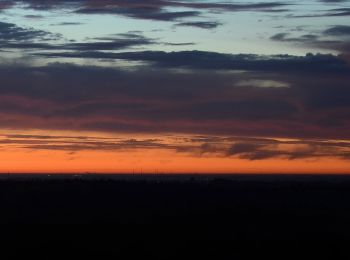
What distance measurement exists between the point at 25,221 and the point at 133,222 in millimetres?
5190

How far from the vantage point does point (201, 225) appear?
140 ft

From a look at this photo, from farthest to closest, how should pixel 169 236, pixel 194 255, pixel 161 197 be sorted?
1. pixel 161 197
2. pixel 169 236
3. pixel 194 255

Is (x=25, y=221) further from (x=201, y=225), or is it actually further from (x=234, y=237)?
(x=234, y=237)

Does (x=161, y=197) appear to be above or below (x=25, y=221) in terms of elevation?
below

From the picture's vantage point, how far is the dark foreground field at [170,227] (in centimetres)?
3244

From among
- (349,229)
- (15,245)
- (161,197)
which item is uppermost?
(15,245)

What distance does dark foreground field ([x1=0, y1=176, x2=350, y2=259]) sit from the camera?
32.4 m

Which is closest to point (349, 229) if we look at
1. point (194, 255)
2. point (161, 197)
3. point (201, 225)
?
point (201, 225)

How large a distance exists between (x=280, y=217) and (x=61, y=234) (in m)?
15.7

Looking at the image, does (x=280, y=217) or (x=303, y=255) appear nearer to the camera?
(x=303, y=255)

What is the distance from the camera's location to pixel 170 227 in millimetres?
40938

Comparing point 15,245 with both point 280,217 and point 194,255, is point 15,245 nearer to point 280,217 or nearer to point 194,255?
point 194,255

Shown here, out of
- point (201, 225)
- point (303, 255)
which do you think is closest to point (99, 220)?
Result: point (201, 225)

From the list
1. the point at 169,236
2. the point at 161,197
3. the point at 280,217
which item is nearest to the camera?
the point at 169,236
